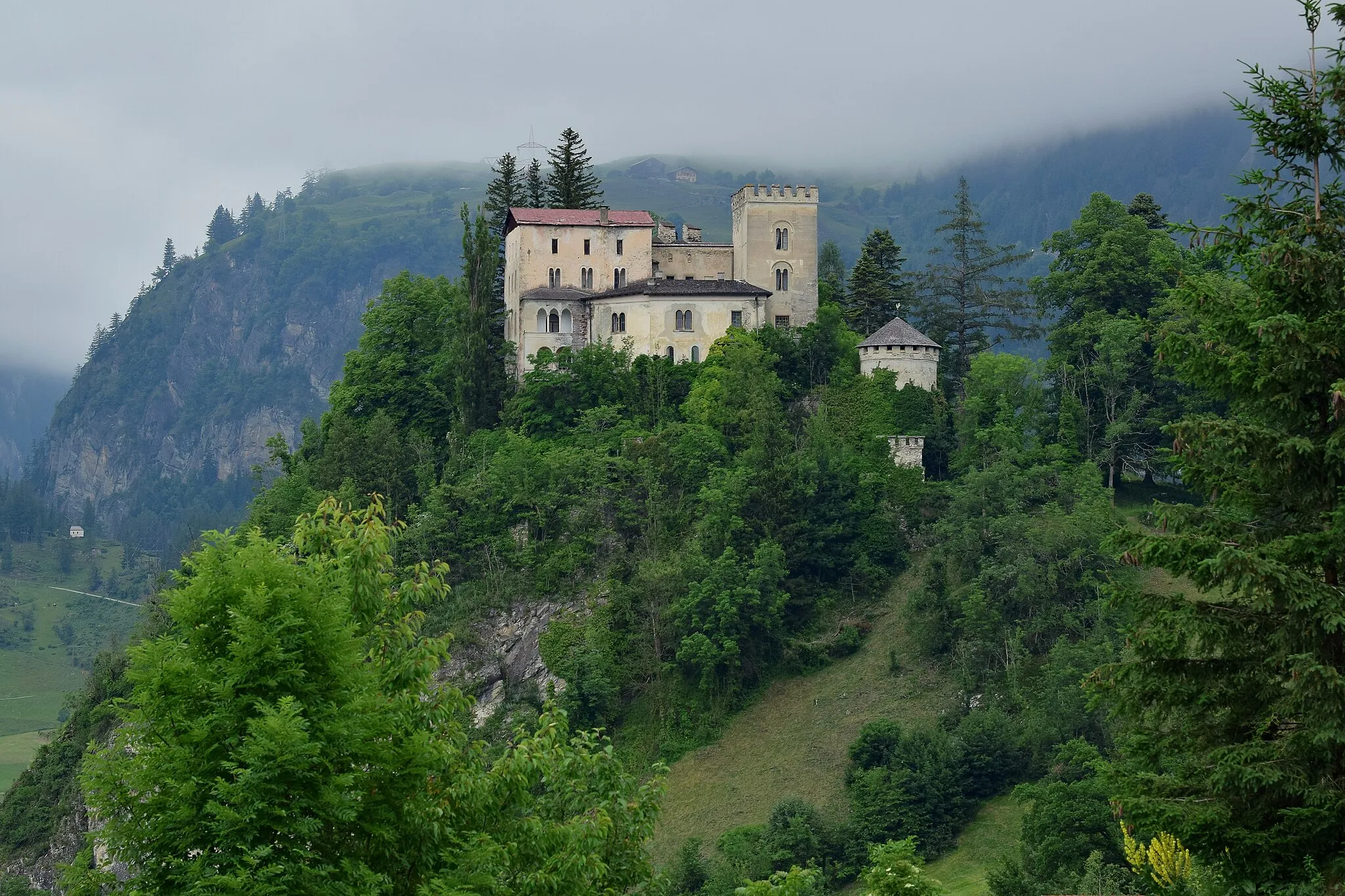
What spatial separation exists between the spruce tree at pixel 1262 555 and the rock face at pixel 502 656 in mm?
52809

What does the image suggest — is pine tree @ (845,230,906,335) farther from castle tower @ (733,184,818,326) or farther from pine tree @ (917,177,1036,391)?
castle tower @ (733,184,818,326)

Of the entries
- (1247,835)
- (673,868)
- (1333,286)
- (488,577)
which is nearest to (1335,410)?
(1333,286)

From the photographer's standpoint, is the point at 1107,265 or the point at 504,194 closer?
the point at 1107,265

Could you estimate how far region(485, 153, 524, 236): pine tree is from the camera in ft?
284

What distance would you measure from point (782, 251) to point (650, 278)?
593cm

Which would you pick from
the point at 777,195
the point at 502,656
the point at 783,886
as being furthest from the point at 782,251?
the point at 783,886

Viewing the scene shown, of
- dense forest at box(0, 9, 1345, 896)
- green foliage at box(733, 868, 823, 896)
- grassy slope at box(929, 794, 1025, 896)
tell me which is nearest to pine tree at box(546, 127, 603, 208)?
dense forest at box(0, 9, 1345, 896)

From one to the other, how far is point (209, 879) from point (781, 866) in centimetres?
4410

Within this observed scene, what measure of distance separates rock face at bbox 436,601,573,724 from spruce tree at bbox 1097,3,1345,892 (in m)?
52.8

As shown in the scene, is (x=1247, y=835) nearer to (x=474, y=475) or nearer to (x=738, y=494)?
(x=738, y=494)

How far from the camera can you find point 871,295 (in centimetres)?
8231

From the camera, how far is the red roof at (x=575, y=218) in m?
79.9

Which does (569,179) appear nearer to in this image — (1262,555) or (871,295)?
(871,295)

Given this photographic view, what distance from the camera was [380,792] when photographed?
63.7 ft
